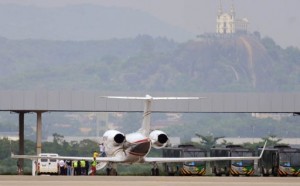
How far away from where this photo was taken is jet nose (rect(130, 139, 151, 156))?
84.5 meters

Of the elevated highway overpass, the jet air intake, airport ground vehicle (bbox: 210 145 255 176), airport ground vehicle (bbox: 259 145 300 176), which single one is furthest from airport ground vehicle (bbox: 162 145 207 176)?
the jet air intake

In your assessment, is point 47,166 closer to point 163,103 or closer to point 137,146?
point 137,146

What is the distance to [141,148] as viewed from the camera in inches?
3346

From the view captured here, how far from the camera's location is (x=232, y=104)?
100688mm

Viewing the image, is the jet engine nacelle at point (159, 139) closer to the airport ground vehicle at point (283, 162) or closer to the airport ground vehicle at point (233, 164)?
the airport ground vehicle at point (233, 164)

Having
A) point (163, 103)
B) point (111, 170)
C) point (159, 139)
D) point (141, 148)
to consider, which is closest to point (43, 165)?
point (111, 170)

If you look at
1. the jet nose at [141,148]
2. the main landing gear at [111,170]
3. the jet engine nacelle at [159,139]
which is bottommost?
the main landing gear at [111,170]

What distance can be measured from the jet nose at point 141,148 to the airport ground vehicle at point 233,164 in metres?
9.02

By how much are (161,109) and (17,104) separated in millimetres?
11848

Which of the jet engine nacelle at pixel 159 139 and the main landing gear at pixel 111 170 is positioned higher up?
the jet engine nacelle at pixel 159 139

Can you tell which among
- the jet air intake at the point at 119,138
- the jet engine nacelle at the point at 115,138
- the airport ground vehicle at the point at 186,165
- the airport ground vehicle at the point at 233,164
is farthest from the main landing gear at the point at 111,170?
the airport ground vehicle at the point at 233,164

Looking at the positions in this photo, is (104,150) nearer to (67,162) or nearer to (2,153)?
(67,162)

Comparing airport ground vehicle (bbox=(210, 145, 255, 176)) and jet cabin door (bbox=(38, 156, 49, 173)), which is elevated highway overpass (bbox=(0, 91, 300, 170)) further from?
jet cabin door (bbox=(38, 156, 49, 173))

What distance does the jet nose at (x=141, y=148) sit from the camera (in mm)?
84500
